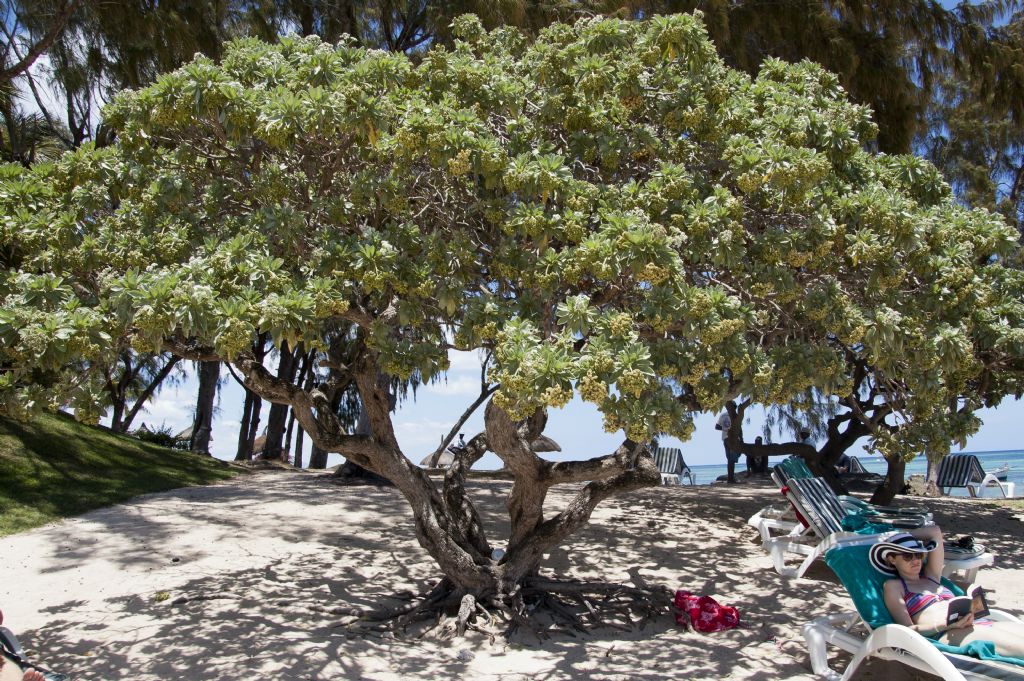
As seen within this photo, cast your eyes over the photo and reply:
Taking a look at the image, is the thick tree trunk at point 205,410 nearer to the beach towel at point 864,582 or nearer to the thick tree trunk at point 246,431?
the thick tree trunk at point 246,431

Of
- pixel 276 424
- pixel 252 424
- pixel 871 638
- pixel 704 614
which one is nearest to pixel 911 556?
pixel 871 638

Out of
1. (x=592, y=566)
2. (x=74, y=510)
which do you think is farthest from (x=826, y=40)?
(x=74, y=510)

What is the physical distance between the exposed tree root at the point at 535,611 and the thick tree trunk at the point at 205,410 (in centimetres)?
1550

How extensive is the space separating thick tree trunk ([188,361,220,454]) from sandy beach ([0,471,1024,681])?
8.65 meters

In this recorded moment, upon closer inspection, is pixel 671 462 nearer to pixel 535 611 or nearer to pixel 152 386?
pixel 535 611

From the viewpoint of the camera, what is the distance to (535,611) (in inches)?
315

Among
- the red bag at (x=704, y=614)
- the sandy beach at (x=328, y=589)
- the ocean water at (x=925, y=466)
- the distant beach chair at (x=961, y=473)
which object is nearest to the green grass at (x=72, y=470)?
the sandy beach at (x=328, y=589)

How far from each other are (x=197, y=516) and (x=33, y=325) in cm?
711

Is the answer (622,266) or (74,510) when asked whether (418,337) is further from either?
(74,510)

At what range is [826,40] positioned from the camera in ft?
42.5

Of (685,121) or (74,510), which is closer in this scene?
(685,121)

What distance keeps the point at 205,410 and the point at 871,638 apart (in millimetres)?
20014

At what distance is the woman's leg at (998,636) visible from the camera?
17.1 ft

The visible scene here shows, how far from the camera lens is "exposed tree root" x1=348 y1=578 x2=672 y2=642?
7.55 metres
